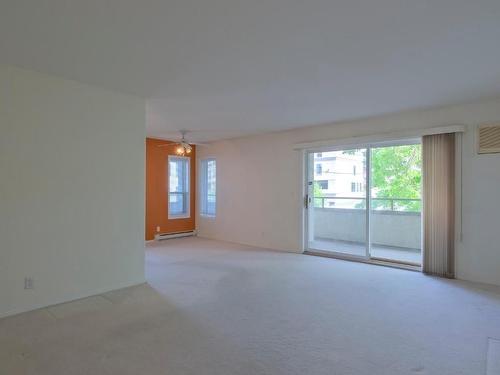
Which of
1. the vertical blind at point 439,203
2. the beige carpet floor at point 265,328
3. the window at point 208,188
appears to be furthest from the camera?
the window at point 208,188

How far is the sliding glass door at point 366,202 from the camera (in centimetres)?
529

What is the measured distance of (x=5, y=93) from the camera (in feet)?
9.93

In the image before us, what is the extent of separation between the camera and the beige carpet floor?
7.38 ft

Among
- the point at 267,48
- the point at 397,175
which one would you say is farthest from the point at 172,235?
the point at 267,48

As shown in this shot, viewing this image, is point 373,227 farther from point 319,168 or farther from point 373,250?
point 319,168

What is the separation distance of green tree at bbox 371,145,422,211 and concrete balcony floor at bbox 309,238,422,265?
827 millimetres

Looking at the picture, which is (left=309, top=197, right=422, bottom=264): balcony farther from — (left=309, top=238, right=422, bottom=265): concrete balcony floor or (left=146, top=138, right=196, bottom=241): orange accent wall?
(left=146, top=138, right=196, bottom=241): orange accent wall

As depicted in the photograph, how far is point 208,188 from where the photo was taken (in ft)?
26.6

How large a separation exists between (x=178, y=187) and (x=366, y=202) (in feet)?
15.1

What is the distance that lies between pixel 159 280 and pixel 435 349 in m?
3.24

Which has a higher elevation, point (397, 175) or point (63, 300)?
point (397, 175)

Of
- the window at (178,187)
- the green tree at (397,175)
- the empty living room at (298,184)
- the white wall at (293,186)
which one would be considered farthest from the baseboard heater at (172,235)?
the green tree at (397,175)

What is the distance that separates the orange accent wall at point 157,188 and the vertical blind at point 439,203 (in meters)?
5.22

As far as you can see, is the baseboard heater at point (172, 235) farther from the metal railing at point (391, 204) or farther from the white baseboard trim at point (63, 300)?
the metal railing at point (391, 204)
